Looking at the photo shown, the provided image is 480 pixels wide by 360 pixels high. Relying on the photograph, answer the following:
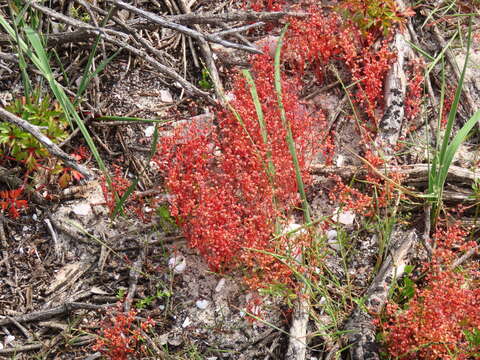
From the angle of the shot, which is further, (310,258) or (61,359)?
(310,258)

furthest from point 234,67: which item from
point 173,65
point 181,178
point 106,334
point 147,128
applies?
point 106,334

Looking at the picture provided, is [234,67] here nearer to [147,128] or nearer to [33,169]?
[147,128]

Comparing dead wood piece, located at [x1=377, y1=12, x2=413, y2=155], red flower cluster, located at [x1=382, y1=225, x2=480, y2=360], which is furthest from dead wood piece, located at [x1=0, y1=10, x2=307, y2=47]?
red flower cluster, located at [x1=382, y1=225, x2=480, y2=360]

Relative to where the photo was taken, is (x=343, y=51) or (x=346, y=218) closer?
(x=346, y=218)

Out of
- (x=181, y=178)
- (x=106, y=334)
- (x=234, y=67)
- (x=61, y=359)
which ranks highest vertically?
(x=234, y=67)

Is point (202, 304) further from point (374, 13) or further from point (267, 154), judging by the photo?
point (374, 13)

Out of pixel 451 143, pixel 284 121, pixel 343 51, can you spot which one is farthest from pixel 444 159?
pixel 343 51

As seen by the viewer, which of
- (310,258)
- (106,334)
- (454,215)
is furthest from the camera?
(454,215)
